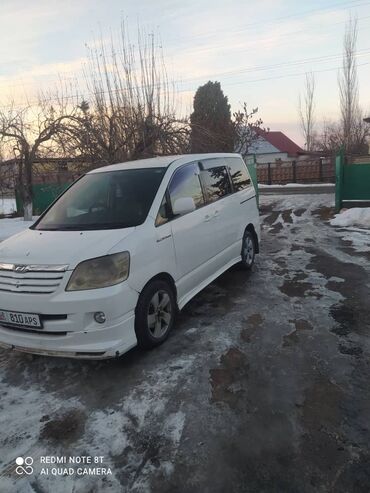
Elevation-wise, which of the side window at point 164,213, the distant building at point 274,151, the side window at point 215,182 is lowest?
the side window at point 164,213

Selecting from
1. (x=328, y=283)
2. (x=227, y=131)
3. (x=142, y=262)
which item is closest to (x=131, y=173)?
(x=142, y=262)

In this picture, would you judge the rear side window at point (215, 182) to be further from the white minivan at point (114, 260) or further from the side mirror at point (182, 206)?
the side mirror at point (182, 206)

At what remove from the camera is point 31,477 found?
7.60ft

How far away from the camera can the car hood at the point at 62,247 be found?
10.7 ft

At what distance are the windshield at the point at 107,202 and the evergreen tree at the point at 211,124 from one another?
322 inches

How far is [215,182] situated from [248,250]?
1467mm

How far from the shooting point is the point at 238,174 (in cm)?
608

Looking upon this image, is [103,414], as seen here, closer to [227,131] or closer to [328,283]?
[328,283]

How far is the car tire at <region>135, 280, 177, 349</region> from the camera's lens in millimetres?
3451

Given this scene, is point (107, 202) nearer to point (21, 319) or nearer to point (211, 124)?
point (21, 319)

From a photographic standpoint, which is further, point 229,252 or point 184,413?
point 229,252

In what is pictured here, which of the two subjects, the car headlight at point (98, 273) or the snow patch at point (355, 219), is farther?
the snow patch at point (355, 219)

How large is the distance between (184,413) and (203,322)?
161 centimetres

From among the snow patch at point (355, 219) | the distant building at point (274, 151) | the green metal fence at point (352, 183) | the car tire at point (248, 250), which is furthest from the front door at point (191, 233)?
the distant building at point (274, 151)
